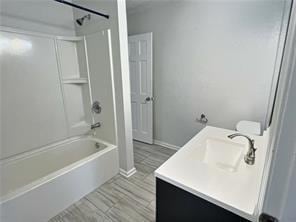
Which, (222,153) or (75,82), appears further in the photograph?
(75,82)

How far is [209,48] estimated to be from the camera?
85.7 inches

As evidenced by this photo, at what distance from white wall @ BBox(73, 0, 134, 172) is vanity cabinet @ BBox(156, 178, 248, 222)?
1.12 m

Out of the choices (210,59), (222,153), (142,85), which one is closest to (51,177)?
(222,153)

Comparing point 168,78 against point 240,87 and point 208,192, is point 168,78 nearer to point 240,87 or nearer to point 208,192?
point 240,87

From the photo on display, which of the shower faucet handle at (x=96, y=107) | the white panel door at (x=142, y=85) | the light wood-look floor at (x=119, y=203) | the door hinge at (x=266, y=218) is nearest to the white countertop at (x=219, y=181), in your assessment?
the door hinge at (x=266, y=218)

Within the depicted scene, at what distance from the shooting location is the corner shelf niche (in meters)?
2.26

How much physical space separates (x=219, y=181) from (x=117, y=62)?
155cm

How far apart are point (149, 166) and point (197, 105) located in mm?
1173

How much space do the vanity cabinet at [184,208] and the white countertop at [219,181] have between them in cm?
4

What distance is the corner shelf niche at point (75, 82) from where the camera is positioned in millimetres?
2262

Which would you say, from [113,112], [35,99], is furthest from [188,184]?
[35,99]

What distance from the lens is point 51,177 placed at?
1.51 metres

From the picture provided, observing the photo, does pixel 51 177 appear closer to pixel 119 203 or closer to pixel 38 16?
pixel 119 203

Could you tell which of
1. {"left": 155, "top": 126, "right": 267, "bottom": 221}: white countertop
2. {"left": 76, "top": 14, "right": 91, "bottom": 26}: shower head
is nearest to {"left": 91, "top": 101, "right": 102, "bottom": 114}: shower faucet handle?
{"left": 76, "top": 14, "right": 91, "bottom": 26}: shower head
